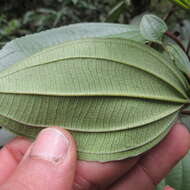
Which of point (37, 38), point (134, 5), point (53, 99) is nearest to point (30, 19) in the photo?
point (134, 5)

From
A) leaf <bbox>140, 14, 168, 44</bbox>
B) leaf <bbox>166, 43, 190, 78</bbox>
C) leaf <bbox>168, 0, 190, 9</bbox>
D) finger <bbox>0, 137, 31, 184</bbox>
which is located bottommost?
finger <bbox>0, 137, 31, 184</bbox>

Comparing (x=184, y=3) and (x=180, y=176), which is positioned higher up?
(x=184, y=3)

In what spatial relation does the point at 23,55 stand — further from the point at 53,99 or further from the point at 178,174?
the point at 178,174

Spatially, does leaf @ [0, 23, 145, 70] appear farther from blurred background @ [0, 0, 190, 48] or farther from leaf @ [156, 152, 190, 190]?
blurred background @ [0, 0, 190, 48]

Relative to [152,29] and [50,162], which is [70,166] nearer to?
[50,162]

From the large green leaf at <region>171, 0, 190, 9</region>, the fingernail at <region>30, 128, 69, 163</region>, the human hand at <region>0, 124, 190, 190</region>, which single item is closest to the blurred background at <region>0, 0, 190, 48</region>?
the large green leaf at <region>171, 0, 190, 9</region>

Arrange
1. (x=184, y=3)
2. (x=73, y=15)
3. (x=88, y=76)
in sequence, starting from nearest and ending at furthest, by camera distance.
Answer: (x=88, y=76), (x=184, y=3), (x=73, y=15)

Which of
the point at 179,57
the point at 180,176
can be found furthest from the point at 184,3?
the point at 180,176
